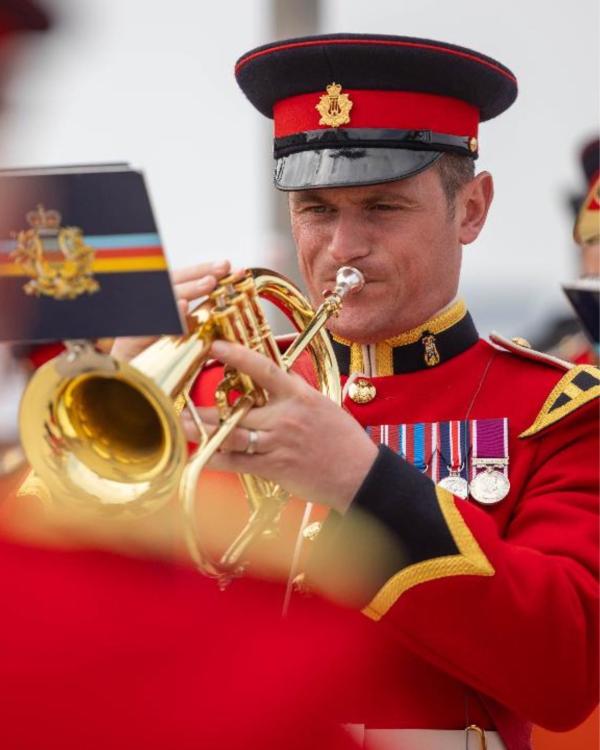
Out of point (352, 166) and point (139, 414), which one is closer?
point (139, 414)

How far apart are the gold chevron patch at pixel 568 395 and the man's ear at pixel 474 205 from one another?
1.30 ft

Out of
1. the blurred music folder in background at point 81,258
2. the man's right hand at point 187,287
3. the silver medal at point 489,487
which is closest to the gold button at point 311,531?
the silver medal at point 489,487

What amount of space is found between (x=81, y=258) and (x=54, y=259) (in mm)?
41

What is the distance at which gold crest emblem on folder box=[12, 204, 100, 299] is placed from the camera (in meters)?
2.48

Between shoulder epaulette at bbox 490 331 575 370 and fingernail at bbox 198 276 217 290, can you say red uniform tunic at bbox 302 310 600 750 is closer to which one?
shoulder epaulette at bbox 490 331 575 370

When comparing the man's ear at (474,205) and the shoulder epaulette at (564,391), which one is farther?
the man's ear at (474,205)

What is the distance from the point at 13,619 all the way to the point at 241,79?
4.13 ft

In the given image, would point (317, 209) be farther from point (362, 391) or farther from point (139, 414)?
point (139, 414)

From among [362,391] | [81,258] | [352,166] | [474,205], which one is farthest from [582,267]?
[81,258]

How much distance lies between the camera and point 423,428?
339 centimetres

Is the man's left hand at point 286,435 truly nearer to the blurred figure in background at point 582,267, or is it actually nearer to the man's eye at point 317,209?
the man's eye at point 317,209

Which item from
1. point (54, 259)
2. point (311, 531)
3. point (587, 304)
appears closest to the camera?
point (54, 259)

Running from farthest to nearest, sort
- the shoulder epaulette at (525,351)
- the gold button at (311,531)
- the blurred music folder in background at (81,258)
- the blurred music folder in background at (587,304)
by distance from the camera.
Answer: the blurred music folder in background at (587,304) < the shoulder epaulette at (525,351) < the gold button at (311,531) < the blurred music folder in background at (81,258)

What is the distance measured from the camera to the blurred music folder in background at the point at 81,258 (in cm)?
243
